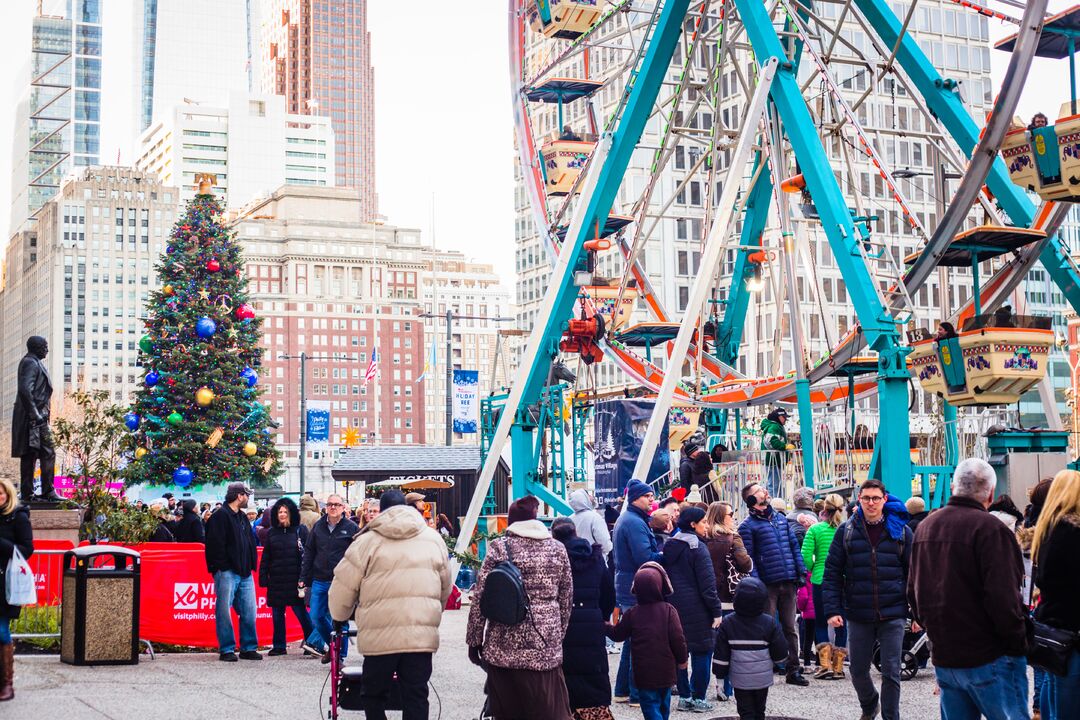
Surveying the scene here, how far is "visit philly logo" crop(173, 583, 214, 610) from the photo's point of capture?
17.9m

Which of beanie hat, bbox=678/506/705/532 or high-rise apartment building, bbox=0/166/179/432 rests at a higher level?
high-rise apartment building, bbox=0/166/179/432

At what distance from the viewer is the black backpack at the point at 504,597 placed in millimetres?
9453

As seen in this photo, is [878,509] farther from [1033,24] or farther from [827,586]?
[1033,24]

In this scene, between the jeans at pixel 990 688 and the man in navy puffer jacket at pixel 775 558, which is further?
the man in navy puffer jacket at pixel 775 558

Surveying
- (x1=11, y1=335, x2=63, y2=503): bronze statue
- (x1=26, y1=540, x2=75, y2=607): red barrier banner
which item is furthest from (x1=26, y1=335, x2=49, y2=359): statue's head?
(x1=26, y1=540, x2=75, y2=607): red barrier banner

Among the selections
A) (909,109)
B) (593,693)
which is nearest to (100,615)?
(593,693)

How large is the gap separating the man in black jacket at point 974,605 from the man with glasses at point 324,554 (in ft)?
28.8

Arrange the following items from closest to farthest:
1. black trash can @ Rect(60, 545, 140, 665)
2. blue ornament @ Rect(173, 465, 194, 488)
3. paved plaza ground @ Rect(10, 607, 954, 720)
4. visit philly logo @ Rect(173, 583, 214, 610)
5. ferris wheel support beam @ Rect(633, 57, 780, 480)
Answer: paved plaza ground @ Rect(10, 607, 954, 720) < black trash can @ Rect(60, 545, 140, 665) < visit philly logo @ Rect(173, 583, 214, 610) < ferris wheel support beam @ Rect(633, 57, 780, 480) < blue ornament @ Rect(173, 465, 194, 488)

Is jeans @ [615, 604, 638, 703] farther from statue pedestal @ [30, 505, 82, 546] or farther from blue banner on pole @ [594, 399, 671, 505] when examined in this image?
Result: blue banner on pole @ [594, 399, 671, 505]

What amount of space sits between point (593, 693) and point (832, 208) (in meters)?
9.87

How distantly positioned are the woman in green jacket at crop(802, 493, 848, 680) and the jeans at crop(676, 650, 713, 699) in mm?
1619

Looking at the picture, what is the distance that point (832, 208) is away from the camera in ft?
61.1

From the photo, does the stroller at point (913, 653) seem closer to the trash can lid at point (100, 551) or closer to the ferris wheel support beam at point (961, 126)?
the ferris wheel support beam at point (961, 126)

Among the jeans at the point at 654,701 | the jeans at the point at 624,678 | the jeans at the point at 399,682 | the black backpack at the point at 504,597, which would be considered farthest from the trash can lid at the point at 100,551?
the black backpack at the point at 504,597
